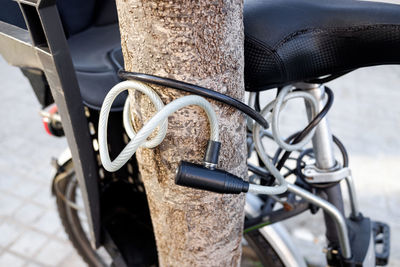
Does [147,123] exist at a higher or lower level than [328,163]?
higher

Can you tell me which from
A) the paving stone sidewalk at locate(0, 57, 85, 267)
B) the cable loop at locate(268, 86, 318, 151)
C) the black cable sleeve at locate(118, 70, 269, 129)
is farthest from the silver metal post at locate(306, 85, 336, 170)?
the paving stone sidewalk at locate(0, 57, 85, 267)

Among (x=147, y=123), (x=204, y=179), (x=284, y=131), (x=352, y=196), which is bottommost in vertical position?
(x=284, y=131)

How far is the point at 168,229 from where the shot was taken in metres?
0.74

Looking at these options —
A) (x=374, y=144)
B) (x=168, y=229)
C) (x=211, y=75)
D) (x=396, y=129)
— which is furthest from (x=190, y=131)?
(x=396, y=129)

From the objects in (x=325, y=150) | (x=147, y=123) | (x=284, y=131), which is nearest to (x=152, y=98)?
(x=147, y=123)

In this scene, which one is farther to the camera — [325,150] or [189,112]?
[325,150]

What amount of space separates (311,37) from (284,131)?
195 centimetres

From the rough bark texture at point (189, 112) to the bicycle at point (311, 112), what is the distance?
0.11 feet

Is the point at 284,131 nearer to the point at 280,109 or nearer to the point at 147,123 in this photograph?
the point at 280,109

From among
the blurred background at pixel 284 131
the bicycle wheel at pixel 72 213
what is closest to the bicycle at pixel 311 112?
the bicycle wheel at pixel 72 213

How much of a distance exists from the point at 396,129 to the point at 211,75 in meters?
2.53

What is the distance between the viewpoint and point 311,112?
0.95 metres

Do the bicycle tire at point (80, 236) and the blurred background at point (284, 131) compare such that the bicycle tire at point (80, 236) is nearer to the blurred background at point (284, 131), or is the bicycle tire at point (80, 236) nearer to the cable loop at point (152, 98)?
the blurred background at point (284, 131)

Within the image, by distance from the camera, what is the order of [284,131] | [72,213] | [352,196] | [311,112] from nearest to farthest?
[311,112], [352,196], [72,213], [284,131]
